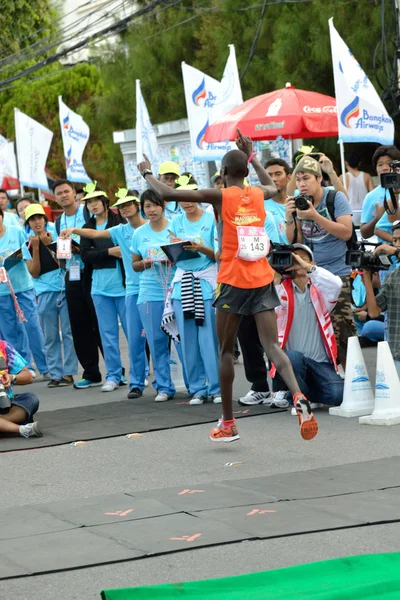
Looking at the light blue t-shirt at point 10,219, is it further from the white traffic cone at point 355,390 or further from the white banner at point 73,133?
the white banner at point 73,133

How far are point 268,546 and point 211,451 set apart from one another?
9.13 ft

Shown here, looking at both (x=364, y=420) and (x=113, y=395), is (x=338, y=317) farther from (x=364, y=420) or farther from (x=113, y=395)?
(x=113, y=395)

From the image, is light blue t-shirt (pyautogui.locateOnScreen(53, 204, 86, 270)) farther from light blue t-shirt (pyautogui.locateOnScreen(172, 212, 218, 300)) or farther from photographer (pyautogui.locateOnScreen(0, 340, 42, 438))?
photographer (pyautogui.locateOnScreen(0, 340, 42, 438))

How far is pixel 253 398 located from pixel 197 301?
1005mm

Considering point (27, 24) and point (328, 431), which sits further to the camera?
point (27, 24)

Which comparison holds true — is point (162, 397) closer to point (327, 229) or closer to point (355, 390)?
point (355, 390)

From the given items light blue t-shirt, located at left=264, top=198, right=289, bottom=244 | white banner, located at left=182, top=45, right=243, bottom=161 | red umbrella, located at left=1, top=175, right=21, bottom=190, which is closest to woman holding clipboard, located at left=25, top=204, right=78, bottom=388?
light blue t-shirt, located at left=264, top=198, right=289, bottom=244

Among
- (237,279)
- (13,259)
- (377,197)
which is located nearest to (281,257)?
(237,279)

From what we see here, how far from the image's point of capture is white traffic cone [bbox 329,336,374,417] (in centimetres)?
941

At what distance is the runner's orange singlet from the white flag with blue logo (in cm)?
551

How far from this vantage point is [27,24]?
46156mm

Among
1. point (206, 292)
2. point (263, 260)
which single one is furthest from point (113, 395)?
point (263, 260)

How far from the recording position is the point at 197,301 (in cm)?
1052

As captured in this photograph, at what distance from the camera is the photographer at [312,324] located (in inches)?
379
